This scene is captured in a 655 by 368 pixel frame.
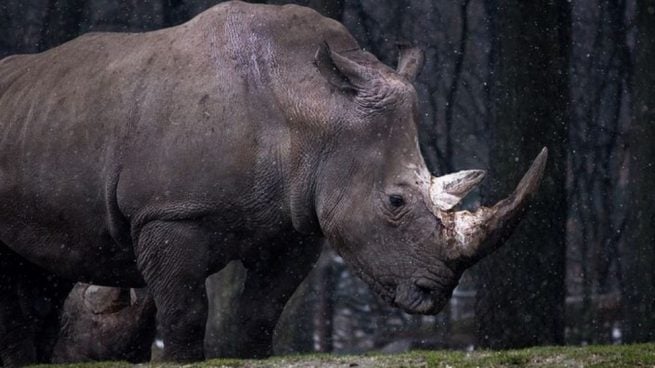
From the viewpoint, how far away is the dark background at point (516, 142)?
11.1 metres

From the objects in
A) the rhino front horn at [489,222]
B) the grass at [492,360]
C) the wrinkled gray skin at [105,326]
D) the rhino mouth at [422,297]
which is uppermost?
the rhino front horn at [489,222]

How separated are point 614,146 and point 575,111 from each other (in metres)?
0.57

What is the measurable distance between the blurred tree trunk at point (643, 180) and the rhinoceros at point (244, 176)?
469cm

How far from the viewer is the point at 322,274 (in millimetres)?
15297

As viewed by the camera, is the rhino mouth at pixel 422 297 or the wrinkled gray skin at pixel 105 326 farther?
the wrinkled gray skin at pixel 105 326

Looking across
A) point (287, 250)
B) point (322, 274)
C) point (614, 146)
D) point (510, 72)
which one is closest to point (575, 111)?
point (614, 146)

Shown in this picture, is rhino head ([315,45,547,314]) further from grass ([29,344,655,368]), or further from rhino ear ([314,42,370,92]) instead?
grass ([29,344,655,368])

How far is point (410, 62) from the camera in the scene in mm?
9070

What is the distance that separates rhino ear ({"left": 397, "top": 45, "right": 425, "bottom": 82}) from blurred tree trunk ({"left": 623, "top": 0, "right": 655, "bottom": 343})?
183 inches

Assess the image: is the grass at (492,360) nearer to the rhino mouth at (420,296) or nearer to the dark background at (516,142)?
the rhino mouth at (420,296)

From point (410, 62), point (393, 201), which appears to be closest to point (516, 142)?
point (410, 62)

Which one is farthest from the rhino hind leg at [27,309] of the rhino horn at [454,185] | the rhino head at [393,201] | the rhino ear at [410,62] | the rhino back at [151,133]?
the rhino horn at [454,185]

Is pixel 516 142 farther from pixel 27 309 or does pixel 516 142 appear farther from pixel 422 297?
pixel 27 309

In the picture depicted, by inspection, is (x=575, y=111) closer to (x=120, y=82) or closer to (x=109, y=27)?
(x=109, y=27)
